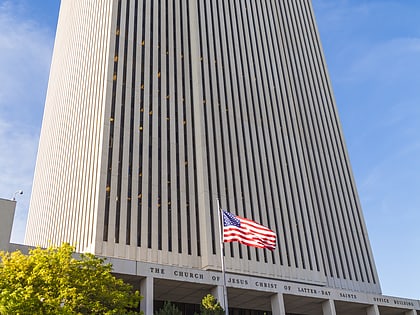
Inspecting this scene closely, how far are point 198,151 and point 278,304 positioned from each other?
19018mm

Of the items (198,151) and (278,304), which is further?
(198,151)

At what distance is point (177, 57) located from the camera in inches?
2308

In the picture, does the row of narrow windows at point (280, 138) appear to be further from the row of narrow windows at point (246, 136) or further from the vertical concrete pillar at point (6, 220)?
the vertical concrete pillar at point (6, 220)

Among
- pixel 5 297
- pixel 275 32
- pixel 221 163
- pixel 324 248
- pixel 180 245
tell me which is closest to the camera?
pixel 5 297

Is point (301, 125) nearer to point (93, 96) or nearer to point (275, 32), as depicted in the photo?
point (275, 32)

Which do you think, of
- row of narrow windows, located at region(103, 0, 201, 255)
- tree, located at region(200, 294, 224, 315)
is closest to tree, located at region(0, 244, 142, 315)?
tree, located at region(200, 294, 224, 315)

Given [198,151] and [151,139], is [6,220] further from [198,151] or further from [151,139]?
→ [198,151]

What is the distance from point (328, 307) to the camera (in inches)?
1924

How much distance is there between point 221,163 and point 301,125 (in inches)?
709

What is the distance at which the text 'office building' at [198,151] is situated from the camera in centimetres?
4638

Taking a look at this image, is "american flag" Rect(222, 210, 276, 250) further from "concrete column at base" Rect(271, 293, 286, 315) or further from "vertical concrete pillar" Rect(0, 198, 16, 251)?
"concrete column at base" Rect(271, 293, 286, 315)

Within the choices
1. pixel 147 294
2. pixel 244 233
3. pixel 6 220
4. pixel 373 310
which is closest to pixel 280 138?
pixel 373 310

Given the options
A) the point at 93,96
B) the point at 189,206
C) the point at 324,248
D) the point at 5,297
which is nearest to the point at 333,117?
the point at 324,248

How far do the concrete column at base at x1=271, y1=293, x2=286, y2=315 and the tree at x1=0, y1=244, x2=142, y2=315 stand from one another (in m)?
19.0
